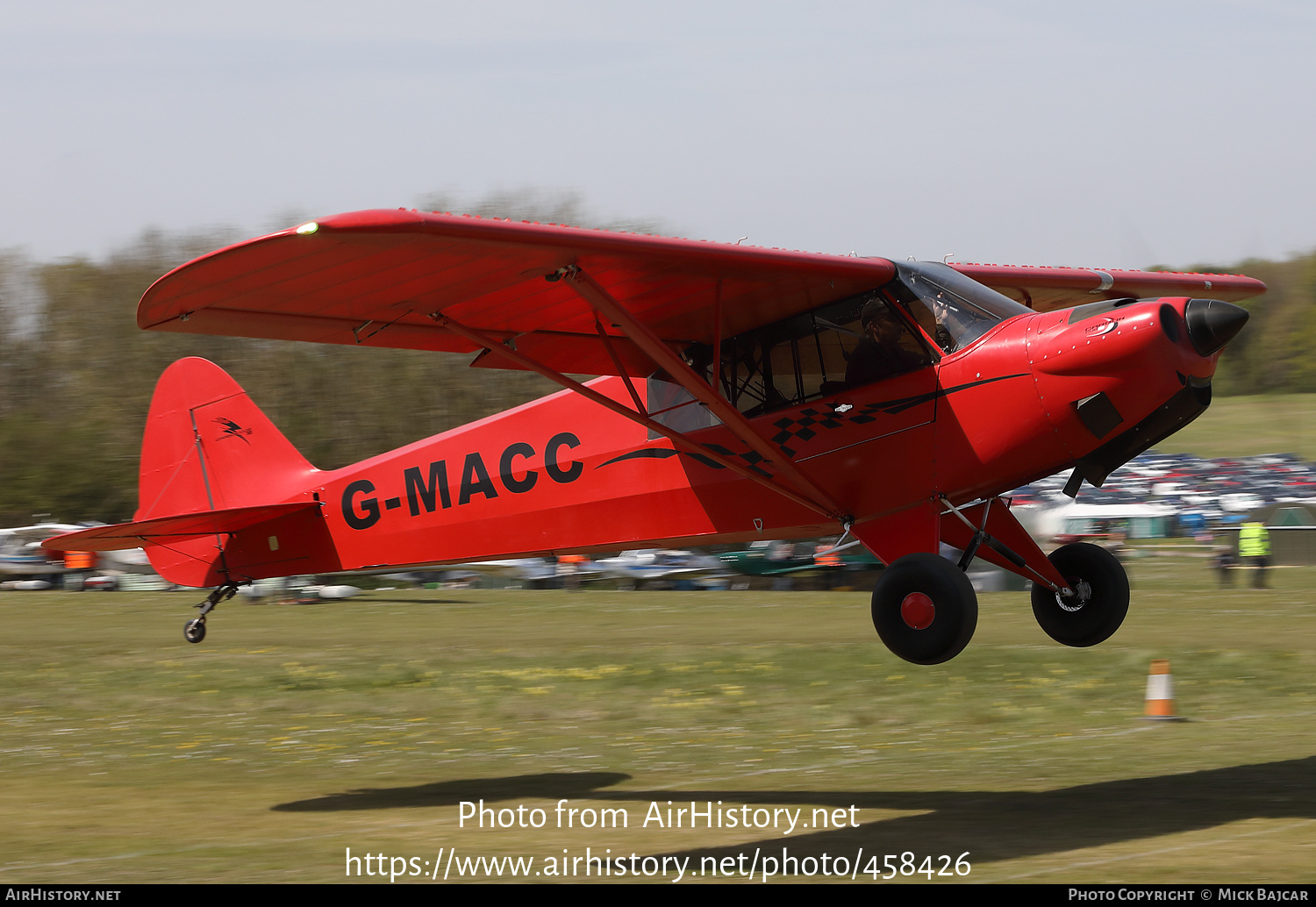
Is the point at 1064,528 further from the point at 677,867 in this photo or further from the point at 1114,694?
the point at 677,867

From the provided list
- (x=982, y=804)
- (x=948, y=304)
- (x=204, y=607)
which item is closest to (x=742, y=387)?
(x=948, y=304)

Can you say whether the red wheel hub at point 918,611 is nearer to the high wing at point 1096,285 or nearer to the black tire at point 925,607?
the black tire at point 925,607

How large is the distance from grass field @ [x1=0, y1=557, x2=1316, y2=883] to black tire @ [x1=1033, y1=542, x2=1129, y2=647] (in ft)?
4.79

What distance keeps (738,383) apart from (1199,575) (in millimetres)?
28681

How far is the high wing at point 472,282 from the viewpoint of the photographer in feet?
24.2

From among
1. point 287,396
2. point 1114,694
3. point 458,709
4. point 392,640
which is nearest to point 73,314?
point 287,396

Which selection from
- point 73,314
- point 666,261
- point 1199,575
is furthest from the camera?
point 73,314

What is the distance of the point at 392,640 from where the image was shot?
77.1 feet

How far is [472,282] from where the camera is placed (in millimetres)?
8352

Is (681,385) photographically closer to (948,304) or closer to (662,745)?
(948,304)

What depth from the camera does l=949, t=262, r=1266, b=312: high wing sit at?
36.9 feet

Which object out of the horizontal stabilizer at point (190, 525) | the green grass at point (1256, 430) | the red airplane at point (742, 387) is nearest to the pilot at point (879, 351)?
the red airplane at point (742, 387)

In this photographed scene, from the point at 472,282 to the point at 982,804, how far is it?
603 centimetres

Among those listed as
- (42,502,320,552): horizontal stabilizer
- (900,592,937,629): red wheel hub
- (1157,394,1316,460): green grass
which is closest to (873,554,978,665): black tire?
(900,592,937,629): red wheel hub
